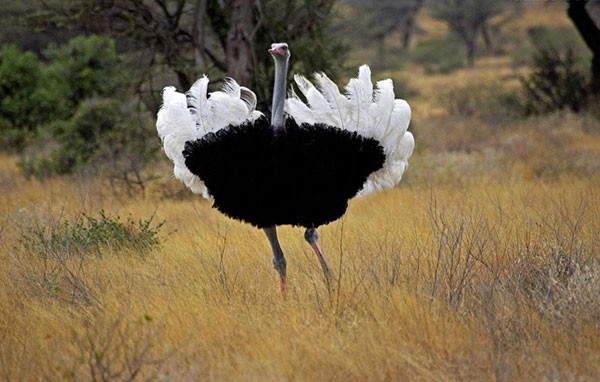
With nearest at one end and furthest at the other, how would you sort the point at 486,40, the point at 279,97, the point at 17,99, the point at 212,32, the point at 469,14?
the point at 279,97 < the point at 212,32 < the point at 17,99 < the point at 469,14 < the point at 486,40

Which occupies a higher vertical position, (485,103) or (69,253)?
(485,103)

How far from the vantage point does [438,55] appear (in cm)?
4178

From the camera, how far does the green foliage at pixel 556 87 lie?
51.8ft

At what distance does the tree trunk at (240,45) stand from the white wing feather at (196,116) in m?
4.71

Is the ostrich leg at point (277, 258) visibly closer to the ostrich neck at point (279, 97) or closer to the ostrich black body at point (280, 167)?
the ostrich black body at point (280, 167)

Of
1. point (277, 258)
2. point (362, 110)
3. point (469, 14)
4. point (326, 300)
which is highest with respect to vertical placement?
point (469, 14)

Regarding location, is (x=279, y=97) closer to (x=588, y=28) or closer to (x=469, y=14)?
(x=588, y=28)

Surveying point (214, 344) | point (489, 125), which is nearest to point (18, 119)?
point (489, 125)

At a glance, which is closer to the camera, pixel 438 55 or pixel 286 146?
pixel 286 146

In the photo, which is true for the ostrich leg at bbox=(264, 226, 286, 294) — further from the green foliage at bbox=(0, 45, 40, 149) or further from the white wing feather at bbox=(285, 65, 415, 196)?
the green foliage at bbox=(0, 45, 40, 149)

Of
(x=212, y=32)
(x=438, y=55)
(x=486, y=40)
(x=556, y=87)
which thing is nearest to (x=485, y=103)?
(x=556, y=87)

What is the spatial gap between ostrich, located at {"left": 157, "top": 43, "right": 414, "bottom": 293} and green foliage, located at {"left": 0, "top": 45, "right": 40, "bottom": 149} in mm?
11627

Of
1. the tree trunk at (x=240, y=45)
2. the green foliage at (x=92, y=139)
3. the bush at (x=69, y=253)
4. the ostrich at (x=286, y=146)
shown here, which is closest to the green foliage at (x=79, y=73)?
the green foliage at (x=92, y=139)

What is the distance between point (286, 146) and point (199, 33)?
5.70m
